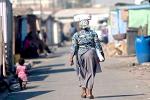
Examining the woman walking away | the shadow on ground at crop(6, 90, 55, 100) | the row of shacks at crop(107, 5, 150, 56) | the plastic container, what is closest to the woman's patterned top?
the woman walking away

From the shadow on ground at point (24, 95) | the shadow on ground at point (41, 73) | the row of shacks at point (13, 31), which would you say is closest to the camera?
the shadow on ground at point (24, 95)

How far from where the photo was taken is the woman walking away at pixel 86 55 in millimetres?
17031

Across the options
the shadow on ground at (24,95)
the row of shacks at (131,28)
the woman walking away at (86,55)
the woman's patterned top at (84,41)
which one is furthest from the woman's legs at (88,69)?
the row of shacks at (131,28)

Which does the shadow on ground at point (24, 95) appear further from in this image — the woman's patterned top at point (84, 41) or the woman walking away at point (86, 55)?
the woman's patterned top at point (84, 41)

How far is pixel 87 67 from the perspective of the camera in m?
17.1

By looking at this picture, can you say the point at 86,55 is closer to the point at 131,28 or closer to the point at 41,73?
the point at 41,73

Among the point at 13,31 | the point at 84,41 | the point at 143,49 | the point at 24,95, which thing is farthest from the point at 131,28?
the point at 84,41

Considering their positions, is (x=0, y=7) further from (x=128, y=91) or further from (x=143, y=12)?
(x=143, y=12)

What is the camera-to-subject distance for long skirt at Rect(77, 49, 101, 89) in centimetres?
1701

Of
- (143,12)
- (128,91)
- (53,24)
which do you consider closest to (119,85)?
(128,91)

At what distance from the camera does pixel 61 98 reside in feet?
56.3

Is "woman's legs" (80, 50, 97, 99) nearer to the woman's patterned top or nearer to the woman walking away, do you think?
the woman walking away

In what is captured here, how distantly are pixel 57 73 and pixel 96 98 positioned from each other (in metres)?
9.42

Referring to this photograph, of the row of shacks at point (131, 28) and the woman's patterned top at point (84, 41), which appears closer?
the woman's patterned top at point (84, 41)
